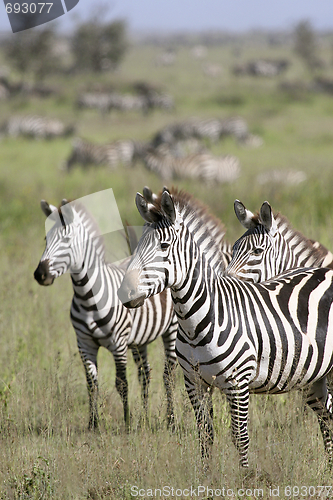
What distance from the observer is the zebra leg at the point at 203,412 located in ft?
9.96

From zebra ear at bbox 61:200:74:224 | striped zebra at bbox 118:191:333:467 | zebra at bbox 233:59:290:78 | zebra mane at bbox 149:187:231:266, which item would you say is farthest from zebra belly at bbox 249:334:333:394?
zebra at bbox 233:59:290:78

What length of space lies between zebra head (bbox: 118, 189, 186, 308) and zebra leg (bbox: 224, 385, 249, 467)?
0.78 m

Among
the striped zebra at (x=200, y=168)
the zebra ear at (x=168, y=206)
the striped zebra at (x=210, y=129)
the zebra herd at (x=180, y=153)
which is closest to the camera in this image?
the zebra ear at (x=168, y=206)

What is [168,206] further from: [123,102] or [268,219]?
[123,102]

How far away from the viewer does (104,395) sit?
3398 mm

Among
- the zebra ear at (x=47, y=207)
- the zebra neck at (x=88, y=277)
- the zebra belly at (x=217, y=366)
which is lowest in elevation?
the zebra belly at (x=217, y=366)

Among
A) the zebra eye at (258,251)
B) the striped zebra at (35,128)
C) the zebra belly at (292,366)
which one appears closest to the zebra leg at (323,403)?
the zebra belly at (292,366)

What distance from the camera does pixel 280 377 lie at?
10.0ft

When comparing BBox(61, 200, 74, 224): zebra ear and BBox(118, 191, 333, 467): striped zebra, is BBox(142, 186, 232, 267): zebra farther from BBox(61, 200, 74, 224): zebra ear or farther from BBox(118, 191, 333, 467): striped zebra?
BBox(61, 200, 74, 224): zebra ear

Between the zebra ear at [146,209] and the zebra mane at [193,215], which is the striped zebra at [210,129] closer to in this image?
the zebra mane at [193,215]

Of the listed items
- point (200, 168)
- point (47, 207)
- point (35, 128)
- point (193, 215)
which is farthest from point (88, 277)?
point (35, 128)

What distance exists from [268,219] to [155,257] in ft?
4.11

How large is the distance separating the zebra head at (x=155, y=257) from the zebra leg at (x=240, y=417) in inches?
30.8

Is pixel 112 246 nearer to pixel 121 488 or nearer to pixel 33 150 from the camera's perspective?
pixel 121 488
